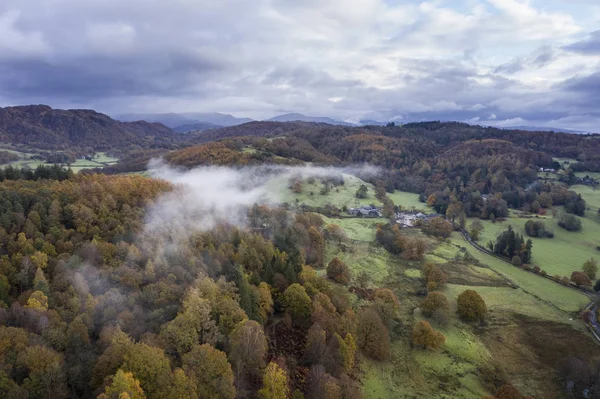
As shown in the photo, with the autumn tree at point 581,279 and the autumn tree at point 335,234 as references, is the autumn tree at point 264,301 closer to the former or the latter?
the autumn tree at point 335,234

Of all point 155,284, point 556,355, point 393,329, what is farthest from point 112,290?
point 556,355

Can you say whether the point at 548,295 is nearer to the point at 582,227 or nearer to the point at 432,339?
the point at 432,339

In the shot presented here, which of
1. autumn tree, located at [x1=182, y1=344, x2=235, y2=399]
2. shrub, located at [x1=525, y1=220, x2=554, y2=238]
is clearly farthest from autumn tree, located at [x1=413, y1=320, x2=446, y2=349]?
shrub, located at [x1=525, y1=220, x2=554, y2=238]

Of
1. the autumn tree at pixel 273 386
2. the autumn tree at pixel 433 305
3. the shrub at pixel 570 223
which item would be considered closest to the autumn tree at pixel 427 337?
the autumn tree at pixel 433 305

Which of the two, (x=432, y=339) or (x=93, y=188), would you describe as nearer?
(x=432, y=339)

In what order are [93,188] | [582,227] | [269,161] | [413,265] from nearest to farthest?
1. [93,188]
2. [413,265]
3. [582,227]
4. [269,161]

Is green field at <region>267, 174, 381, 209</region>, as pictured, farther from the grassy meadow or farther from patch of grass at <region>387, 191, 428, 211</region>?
the grassy meadow

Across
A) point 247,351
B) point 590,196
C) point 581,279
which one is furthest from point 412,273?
point 590,196
